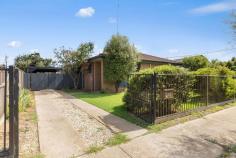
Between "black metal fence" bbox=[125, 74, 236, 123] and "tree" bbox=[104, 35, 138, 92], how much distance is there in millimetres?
7488

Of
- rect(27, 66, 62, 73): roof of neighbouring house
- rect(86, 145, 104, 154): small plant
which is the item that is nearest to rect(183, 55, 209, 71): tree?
rect(27, 66, 62, 73): roof of neighbouring house

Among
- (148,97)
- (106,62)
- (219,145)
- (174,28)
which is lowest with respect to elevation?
(219,145)

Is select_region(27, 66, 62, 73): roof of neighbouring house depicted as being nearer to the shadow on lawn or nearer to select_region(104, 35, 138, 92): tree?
select_region(104, 35, 138, 92): tree

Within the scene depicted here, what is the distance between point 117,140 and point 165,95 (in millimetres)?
2739

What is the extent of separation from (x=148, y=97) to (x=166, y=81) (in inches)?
33.7

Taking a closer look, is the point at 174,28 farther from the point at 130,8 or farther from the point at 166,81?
the point at 166,81

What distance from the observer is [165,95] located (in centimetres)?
709

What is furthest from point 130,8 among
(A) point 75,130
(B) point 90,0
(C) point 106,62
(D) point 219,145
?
(D) point 219,145

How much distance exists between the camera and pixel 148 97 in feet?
22.9

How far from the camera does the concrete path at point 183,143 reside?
14.4 ft

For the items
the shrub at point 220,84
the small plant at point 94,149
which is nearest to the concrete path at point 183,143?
the small plant at point 94,149

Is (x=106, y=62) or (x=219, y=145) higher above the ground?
(x=106, y=62)

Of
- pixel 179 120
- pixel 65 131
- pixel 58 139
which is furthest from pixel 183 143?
pixel 65 131

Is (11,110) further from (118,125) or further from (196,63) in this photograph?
(196,63)
